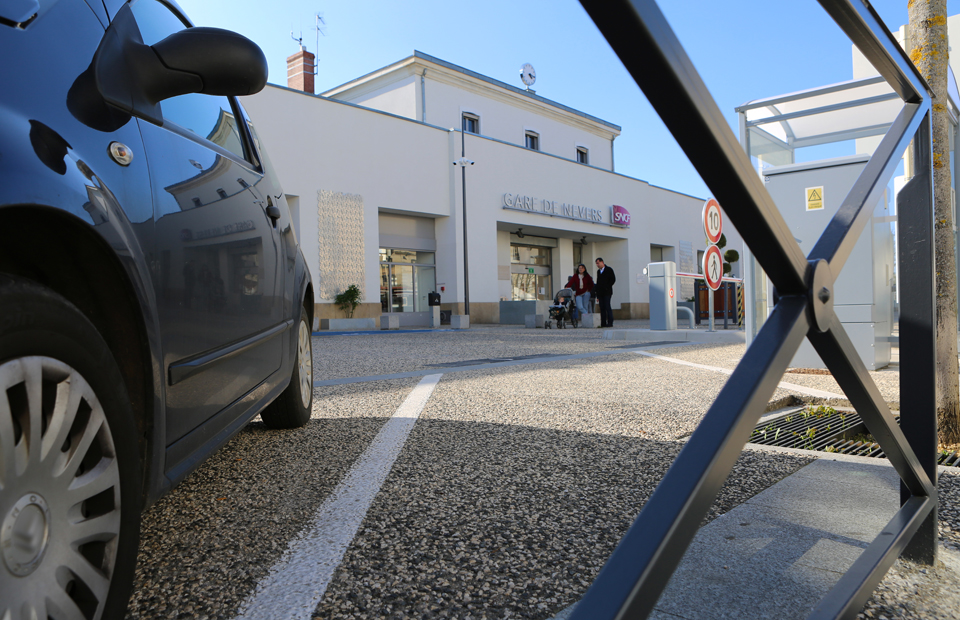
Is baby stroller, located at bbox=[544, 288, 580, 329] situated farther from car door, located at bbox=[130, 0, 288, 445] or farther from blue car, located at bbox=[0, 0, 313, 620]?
blue car, located at bbox=[0, 0, 313, 620]

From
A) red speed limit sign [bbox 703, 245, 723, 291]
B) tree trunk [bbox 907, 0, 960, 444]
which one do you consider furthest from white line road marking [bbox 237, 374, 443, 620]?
red speed limit sign [bbox 703, 245, 723, 291]

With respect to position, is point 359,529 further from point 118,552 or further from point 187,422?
point 118,552

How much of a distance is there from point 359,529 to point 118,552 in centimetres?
87

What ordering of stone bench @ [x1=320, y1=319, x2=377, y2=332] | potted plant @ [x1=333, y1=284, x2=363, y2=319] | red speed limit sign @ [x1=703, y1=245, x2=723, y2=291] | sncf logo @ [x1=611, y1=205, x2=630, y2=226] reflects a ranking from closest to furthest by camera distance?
red speed limit sign @ [x1=703, y1=245, x2=723, y2=291]
stone bench @ [x1=320, y1=319, x2=377, y2=332]
potted plant @ [x1=333, y1=284, x2=363, y2=319]
sncf logo @ [x1=611, y1=205, x2=630, y2=226]

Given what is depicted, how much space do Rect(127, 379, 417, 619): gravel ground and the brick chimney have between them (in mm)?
25734

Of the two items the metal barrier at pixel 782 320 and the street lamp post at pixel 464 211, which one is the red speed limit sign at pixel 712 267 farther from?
the street lamp post at pixel 464 211

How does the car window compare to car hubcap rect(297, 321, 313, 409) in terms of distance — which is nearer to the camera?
the car window

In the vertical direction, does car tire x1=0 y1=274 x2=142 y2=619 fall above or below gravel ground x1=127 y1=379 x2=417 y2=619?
above

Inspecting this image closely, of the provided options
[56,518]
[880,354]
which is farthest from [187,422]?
[880,354]

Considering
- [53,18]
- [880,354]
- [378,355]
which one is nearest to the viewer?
[53,18]

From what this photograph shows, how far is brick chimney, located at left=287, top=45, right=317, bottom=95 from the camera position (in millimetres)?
26281

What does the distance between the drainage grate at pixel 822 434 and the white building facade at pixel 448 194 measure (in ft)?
54.1

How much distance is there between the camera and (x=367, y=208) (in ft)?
69.5

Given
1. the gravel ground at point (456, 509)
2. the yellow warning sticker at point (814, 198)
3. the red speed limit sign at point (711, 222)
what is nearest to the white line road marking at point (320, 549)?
the gravel ground at point (456, 509)
